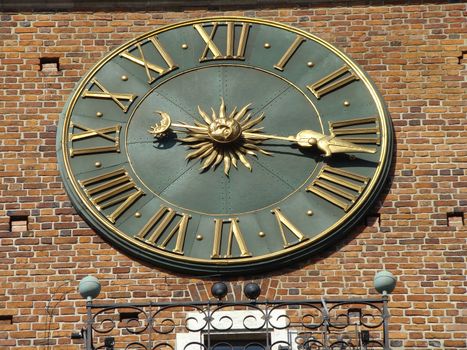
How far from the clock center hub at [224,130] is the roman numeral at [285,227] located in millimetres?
857

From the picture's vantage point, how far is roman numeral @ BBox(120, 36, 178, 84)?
854 inches

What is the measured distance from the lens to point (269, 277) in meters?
20.7


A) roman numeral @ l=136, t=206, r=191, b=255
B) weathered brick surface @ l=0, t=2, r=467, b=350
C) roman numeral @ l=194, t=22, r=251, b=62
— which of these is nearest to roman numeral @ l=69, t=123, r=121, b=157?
weathered brick surface @ l=0, t=2, r=467, b=350

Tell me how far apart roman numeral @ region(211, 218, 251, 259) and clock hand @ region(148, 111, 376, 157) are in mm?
945

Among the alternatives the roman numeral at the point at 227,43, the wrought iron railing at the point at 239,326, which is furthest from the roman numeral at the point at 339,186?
the roman numeral at the point at 227,43

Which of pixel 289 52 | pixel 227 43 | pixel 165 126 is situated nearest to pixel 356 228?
pixel 289 52

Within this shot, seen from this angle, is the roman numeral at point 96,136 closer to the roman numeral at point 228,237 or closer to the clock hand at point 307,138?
the clock hand at point 307,138

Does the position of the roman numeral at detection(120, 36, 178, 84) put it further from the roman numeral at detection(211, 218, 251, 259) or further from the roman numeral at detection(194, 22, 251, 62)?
the roman numeral at detection(211, 218, 251, 259)

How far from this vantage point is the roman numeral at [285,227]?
68.1 feet

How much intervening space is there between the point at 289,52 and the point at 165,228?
2279 millimetres

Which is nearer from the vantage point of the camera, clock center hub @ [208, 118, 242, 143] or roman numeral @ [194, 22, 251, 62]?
clock center hub @ [208, 118, 242, 143]

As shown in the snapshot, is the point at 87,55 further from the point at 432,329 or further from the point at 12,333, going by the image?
the point at 432,329

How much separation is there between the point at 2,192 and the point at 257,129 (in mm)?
2544

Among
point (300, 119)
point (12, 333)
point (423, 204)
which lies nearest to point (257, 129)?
point (300, 119)
